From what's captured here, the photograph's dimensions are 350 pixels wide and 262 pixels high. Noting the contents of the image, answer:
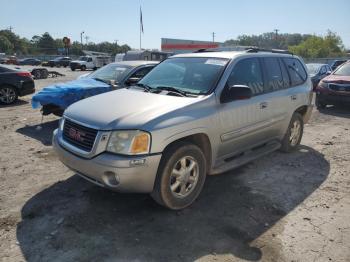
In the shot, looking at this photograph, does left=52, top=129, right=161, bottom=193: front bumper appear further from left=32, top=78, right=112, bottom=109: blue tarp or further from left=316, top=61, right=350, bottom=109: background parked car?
left=316, top=61, right=350, bottom=109: background parked car

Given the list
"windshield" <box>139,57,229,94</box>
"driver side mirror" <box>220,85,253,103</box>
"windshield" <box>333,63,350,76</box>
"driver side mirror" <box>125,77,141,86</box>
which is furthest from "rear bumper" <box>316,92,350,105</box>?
"driver side mirror" <box>220,85,253,103</box>

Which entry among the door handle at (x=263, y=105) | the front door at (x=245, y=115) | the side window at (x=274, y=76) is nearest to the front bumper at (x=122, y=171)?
the front door at (x=245, y=115)

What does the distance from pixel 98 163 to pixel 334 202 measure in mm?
3045

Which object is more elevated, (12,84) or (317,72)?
(317,72)

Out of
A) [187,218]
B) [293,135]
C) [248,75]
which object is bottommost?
[187,218]

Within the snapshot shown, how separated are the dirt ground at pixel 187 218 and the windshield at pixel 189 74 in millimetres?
1433

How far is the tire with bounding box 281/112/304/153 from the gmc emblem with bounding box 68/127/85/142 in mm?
3800

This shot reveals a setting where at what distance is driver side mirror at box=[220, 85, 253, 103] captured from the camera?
441 centimetres

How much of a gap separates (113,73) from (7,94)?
4903 mm

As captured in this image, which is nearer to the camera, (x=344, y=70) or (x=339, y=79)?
(x=339, y=79)

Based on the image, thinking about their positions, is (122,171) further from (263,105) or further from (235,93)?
(263,105)

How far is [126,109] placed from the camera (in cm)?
402

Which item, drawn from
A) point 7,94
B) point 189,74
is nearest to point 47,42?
point 7,94

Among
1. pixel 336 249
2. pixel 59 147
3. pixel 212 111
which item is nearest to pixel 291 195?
pixel 336 249
